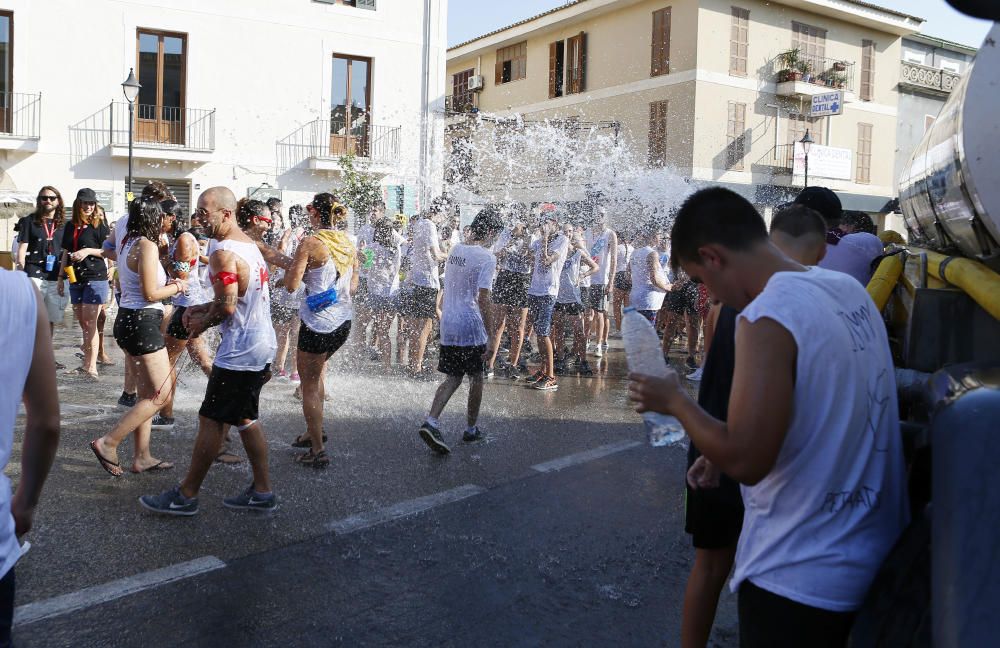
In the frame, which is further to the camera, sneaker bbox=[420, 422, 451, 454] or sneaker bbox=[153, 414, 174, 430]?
sneaker bbox=[153, 414, 174, 430]

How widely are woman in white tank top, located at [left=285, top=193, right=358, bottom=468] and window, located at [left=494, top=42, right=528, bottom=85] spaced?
3091 centimetres

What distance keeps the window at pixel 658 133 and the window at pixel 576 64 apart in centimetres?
377

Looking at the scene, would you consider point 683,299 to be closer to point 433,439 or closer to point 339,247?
point 433,439

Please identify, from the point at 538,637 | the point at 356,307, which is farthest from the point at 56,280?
the point at 538,637

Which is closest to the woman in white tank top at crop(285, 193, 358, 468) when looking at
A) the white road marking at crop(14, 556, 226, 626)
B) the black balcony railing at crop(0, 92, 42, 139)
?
the white road marking at crop(14, 556, 226, 626)

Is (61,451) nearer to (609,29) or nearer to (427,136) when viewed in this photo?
(427,136)

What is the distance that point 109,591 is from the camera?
387cm

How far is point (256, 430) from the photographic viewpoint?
493 centimetres

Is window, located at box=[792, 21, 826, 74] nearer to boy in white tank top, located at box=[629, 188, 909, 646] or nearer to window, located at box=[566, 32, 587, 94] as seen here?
window, located at box=[566, 32, 587, 94]

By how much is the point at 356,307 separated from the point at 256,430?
7056 mm

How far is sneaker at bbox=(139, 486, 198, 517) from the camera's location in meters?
4.85

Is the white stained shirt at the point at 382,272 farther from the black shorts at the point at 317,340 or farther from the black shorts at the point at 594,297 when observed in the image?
the black shorts at the point at 317,340

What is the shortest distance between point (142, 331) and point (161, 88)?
1964 cm

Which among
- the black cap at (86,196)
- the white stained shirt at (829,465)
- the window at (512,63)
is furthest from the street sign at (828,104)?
the white stained shirt at (829,465)
